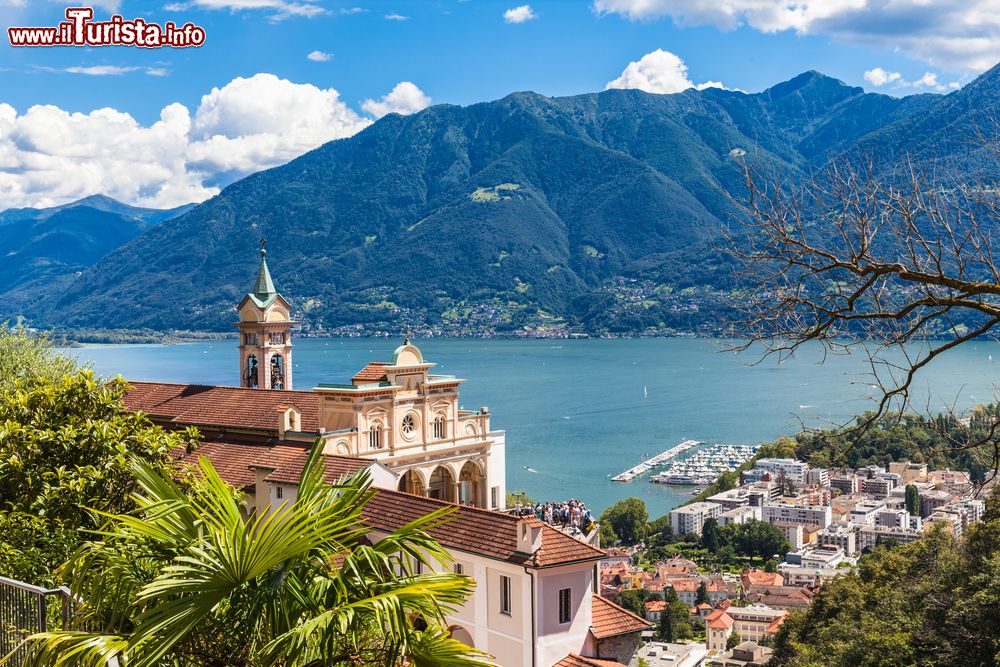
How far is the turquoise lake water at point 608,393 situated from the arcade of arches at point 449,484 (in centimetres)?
3374

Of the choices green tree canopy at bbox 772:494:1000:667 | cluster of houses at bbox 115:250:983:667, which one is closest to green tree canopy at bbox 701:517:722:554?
cluster of houses at bbox 115:250:983:667

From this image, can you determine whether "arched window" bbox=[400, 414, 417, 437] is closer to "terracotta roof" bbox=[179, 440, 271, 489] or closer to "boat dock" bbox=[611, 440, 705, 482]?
"terracotta roof" bbox=[179, 440, 271, 489]

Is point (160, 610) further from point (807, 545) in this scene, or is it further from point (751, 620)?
point (807, 545)

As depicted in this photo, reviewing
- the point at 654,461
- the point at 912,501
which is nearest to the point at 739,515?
the point at 654,461

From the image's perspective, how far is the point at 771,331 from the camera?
15.8 feet

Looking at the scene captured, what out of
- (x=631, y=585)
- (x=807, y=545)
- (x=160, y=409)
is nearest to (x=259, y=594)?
(x=160, y=409)

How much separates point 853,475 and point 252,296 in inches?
3520

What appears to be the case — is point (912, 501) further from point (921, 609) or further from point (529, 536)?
point (529, 536)

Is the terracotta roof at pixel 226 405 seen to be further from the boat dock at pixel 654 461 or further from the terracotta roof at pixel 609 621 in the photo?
the boat dock at pixel 654 461

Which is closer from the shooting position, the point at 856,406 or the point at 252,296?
the point at 252,296

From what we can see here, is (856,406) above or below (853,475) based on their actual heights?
above

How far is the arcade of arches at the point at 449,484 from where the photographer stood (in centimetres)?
2342

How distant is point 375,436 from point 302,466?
13.3 ft

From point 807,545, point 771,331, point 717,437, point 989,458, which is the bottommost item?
point 807,545
